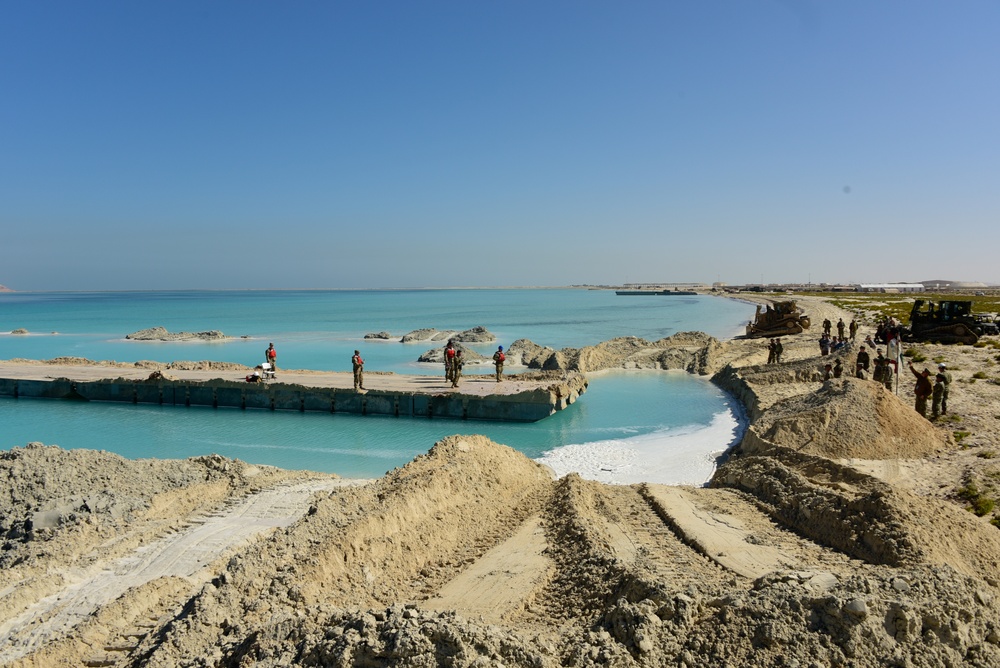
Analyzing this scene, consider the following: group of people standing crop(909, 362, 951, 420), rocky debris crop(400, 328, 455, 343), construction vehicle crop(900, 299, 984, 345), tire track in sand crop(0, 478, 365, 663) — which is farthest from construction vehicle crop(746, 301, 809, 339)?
tire track in sand crop(0, 478, 365, 663)

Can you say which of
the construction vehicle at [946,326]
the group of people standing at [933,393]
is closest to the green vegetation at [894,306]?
the construction vehicle at [946,326]

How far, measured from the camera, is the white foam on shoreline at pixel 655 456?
564 inches

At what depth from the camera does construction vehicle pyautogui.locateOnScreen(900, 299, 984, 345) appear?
2942 centimetres

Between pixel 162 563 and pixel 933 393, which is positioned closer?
pixel 162 563

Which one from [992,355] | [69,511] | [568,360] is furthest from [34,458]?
[992,355]

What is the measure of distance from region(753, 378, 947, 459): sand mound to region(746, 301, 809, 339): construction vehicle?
2722cm

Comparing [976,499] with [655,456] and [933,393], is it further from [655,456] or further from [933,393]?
[655,456]

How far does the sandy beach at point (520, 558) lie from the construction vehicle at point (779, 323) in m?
26.4

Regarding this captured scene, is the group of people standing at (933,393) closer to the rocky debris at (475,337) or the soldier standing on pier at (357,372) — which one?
the soldier standing on pier at (357,372)

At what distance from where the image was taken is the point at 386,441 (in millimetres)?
19062

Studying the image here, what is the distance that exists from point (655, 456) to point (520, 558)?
356 inches

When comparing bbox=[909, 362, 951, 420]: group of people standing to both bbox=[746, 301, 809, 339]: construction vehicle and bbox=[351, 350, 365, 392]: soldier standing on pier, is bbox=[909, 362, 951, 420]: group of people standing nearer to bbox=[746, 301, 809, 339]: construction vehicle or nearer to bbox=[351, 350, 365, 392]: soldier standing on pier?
bbox=[351, 350, 365, 392]: soldier standing on pier

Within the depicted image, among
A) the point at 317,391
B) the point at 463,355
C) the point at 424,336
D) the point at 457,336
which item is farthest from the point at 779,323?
the point at 317,391

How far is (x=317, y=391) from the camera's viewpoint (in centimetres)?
2373
